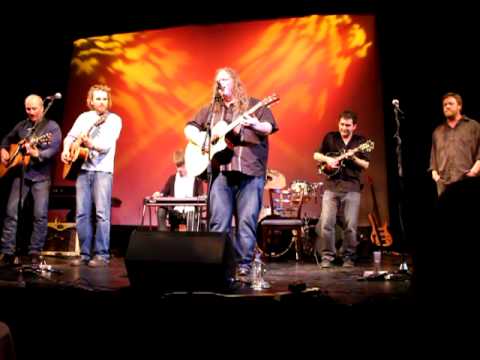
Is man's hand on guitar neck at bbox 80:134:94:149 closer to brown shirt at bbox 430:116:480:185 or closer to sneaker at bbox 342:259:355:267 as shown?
sneaker at bbox 342:259:355:267

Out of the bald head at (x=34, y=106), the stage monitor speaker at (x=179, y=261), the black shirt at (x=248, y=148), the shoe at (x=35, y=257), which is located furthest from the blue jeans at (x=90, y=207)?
the stage monitor speaker at (x=179, y=261)

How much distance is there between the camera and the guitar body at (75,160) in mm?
5594

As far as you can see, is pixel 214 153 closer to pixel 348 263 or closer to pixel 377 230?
pixel 348 263

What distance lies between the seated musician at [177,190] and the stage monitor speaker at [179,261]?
14.4ft

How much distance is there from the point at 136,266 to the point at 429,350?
273 cm

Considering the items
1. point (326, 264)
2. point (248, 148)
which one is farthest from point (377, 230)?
point (248, 148)

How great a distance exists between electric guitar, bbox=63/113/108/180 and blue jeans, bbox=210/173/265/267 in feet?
5.90

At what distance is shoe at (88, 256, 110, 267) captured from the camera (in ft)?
18.2

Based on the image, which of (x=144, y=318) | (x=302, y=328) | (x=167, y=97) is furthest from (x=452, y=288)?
(x=167, y=97)

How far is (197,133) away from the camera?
480cm

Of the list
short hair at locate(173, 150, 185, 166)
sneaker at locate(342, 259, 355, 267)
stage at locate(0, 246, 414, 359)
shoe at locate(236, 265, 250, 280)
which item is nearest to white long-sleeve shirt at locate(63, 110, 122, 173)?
stage at locate(0, 246, 414, 359)

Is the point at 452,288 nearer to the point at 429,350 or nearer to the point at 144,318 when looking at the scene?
the point at 429,350

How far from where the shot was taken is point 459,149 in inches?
247

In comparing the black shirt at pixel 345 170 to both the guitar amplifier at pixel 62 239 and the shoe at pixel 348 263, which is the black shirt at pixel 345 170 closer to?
the shoe at pixel 348 263
